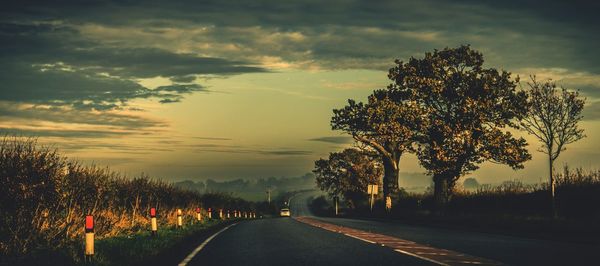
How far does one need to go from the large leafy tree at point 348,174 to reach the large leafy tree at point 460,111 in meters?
38.6

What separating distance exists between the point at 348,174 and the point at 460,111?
45.8 meters

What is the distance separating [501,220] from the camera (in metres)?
27.5

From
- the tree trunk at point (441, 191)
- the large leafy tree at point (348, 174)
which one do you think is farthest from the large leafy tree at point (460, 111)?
the large leafy tree at point (348, 174)

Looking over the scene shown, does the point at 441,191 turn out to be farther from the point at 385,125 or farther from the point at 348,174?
the point at 348,174

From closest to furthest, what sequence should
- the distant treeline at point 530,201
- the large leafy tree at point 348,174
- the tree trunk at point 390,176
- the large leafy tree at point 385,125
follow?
the distant treeline at point 530,201, the large leafy tree at point 385,125, the tree trunk at point 390,176, the large leafy tree at point 348,174

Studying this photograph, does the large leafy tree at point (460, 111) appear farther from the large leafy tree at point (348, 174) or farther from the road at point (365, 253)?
the large leafy tree at point (348, 174)

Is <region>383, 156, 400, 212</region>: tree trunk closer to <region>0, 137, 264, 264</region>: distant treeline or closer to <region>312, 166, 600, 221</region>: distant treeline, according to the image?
<region>312, 166, 600, 221</region>: distant treeline

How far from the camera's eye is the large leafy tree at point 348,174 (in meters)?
79.3

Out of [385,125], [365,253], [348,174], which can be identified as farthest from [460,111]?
[348,174]

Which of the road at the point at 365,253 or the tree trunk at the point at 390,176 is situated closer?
the road at the point at 365,253

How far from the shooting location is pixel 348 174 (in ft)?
271

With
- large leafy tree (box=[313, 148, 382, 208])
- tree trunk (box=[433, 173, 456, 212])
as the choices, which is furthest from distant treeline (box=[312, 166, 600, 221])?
large leafy tree (box=[313, 148, 382, 208])

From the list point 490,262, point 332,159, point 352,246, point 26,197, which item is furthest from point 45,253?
point 332,159

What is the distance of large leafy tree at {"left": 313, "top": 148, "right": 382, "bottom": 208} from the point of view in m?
79.3
